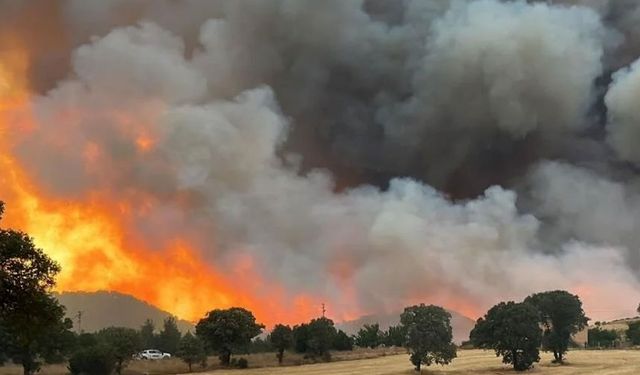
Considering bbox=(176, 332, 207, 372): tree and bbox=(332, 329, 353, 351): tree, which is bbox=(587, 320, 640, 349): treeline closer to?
bbox=(332, 329, 353, 351): tree

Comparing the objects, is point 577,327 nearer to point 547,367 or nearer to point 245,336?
point 547,367

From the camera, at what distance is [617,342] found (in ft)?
548

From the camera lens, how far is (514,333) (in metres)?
84.5

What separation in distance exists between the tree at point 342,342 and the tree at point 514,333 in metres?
65.8

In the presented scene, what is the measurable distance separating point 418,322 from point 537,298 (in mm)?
28115

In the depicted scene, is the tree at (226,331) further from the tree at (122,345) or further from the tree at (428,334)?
the tree at (428,334)

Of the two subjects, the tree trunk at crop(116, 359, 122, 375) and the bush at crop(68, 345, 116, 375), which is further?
the tree trunk at crop(116, 359, 122, 375)

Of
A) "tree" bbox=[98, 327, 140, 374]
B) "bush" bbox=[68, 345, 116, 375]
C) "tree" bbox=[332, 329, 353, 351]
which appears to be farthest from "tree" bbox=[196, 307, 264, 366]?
"tree" bbox=[332, 329, 353, 351]

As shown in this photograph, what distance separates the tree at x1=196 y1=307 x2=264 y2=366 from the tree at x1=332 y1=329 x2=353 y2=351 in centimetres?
3619

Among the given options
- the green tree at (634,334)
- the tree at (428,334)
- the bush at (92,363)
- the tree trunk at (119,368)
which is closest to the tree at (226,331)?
the tree trunk at (119,368)

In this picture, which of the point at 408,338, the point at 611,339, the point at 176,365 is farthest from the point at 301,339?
the point at 611,339

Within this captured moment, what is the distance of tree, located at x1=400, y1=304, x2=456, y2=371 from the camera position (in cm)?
8225

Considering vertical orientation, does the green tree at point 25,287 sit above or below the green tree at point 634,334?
above

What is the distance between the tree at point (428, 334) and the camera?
8225cm
